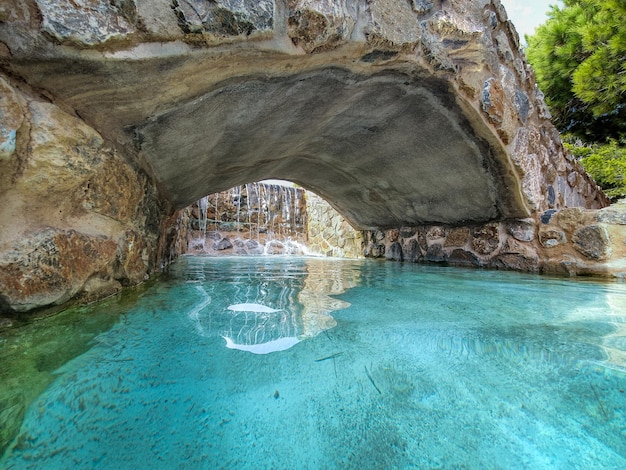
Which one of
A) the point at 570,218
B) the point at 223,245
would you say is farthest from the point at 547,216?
the point at 223,245

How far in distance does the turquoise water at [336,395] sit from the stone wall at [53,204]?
0.28 meters

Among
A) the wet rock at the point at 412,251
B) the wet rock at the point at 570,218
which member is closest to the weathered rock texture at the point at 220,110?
the wet rock at the point at 570,218

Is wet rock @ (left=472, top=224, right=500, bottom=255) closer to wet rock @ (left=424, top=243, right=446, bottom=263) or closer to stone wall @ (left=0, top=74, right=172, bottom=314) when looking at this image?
wet rock @ (left=424, top=243, right=446, bottom=263)

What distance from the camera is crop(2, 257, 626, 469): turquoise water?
1.50 feet

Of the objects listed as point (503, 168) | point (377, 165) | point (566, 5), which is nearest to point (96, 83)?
point (377, 165)

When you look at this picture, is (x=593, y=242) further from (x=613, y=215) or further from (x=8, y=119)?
(x=8, y=119)

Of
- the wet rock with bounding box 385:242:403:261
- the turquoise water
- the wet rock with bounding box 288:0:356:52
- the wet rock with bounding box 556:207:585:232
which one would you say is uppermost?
the wet rock with bounding box 288:0:356:52

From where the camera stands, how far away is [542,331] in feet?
3.07

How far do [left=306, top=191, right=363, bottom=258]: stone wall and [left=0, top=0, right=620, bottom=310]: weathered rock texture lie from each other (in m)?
2.43

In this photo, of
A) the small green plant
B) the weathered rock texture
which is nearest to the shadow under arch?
the weathered rock texture

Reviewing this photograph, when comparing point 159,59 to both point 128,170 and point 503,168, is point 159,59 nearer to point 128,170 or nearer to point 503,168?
point 128,170

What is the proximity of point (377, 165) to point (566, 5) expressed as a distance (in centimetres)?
774

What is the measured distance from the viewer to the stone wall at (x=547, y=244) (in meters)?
2.08

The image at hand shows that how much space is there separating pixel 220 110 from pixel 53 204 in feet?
2.34
